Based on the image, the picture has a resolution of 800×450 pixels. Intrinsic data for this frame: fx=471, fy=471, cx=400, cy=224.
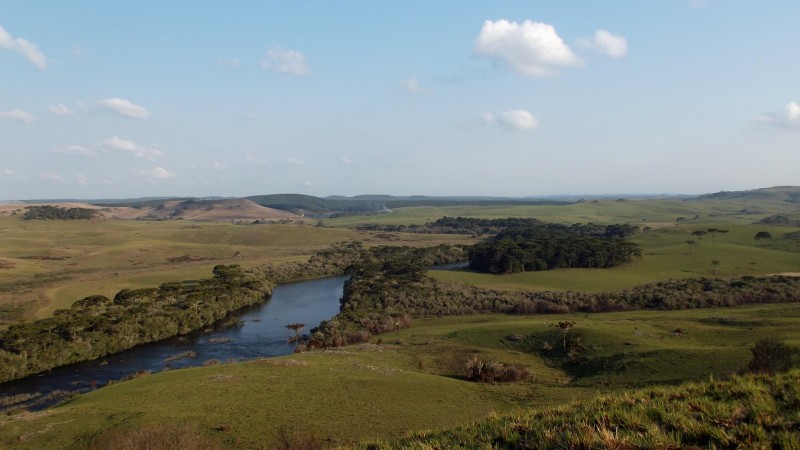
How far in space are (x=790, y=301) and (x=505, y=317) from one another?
35927mm

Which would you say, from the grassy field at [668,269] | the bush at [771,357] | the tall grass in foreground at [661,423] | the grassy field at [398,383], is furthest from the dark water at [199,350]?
the bush at [771,357]

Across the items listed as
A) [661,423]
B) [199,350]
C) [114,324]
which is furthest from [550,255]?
[661,423]

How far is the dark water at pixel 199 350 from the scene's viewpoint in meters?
40.1

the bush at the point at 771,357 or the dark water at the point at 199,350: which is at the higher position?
the bush at the point at 771,357

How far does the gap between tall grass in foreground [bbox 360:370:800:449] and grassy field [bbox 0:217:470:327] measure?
6911 centimetres

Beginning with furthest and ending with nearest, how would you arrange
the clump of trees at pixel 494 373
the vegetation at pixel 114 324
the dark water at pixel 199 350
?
the vegetation at pixel 114 324 → the dark water at pixel 199 350 → the clump of trees at pixel 494 373

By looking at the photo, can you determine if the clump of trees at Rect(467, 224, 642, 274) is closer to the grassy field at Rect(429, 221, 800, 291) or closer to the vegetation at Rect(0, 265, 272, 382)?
the grassy field at Rect(429, 221, 800, 291)

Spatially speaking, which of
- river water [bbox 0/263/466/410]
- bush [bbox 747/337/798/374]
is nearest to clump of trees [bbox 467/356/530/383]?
bush [bbox 747/337/798/374]

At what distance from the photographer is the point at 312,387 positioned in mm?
28062

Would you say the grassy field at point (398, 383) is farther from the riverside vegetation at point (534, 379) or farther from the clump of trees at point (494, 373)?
the clump of trees at point (494, 373)

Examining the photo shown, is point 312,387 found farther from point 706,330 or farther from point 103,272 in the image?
point 103,272

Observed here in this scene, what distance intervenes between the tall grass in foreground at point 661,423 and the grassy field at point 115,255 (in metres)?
69.1

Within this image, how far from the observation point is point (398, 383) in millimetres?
29438

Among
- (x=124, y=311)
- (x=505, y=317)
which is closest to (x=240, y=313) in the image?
(x=124, y=311)
